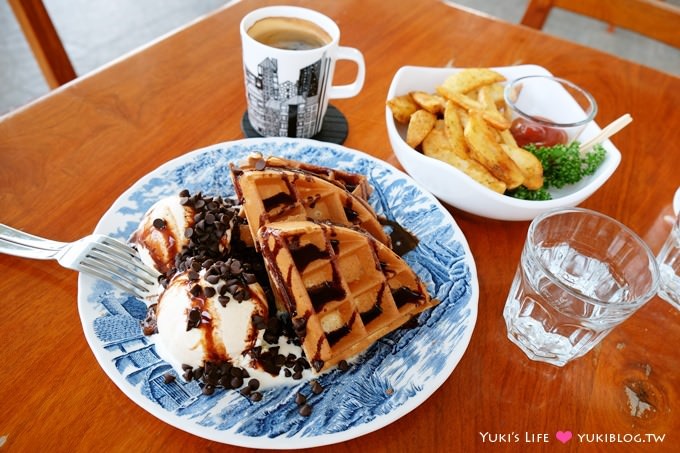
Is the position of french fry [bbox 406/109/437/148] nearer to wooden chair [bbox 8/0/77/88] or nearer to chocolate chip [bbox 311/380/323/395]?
chocolate chip [bbox 311/380/323/395]

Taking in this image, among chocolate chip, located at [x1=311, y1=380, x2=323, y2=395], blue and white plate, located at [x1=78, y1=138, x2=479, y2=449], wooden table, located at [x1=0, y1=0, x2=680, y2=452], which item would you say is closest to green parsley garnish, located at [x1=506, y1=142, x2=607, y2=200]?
wooden table, located at [x1=0, y1=0, x2=680, y2=452]

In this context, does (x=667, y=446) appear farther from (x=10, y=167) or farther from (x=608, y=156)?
(x=10, y=167)

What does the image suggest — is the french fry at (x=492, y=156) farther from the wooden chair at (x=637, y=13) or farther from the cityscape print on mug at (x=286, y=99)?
the wooden chair at (x=637, y=13)

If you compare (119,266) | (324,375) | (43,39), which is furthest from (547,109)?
(43,39)

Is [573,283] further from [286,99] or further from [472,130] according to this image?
[286,99]

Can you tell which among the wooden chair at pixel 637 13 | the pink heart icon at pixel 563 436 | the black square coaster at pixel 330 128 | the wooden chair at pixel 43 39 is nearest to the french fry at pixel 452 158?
the black square coaster at pixel 330 128
